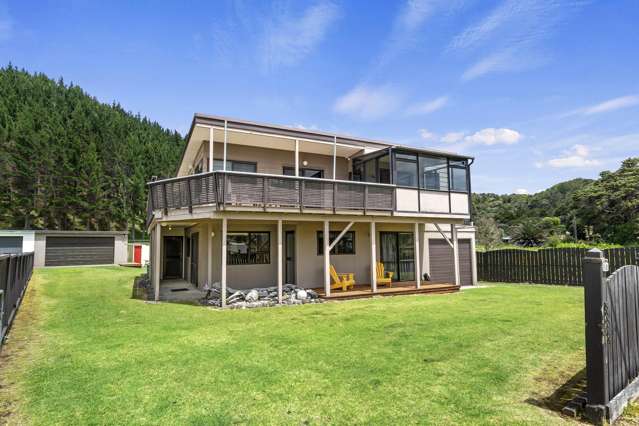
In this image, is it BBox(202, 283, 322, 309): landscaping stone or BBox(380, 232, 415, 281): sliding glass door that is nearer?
BBox(202, 283, 322, 309): landscaping stone

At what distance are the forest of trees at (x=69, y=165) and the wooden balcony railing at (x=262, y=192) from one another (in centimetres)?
3729

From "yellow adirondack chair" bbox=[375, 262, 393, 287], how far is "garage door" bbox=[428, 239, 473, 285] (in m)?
2.38

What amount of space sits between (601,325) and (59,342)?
7.60 meters

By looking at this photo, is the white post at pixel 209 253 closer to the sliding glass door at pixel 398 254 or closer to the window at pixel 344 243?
the window at pixel 344 243

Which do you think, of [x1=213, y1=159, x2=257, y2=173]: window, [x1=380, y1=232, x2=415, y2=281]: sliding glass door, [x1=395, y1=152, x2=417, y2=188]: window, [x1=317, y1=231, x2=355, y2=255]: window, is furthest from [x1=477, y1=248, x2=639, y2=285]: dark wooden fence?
[x1=213, y1=159, x2=257, y2=173]: window

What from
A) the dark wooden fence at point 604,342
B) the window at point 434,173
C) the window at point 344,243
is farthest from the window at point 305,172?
the dark wooden fence at point 604,342

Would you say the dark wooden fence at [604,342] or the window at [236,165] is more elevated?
the window at [236,165]

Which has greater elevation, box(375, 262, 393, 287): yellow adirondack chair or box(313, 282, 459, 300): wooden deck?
box(375, 262, 393, 287): yellow adirondack chair

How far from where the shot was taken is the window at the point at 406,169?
12898 millimetres

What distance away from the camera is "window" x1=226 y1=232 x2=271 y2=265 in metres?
11.7

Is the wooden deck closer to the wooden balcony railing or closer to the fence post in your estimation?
the wooden balcony railing

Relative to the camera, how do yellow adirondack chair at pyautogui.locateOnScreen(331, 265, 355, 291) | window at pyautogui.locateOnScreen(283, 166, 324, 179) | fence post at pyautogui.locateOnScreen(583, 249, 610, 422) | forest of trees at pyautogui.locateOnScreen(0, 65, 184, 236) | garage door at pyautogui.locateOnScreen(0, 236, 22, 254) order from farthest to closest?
forest of trees at pyautogui.locateOnScreen(0, 65, 184, 236) < garage door at pyautogui.locateOnScreen(0, 236, 22, 254) < window at pyautogui.locateOnScreen(283, 166, 324, 179) < yellow adirondack chair at pyautogui.locateOnScreen(331, 265, 355, 291) < fence post at pyautogui.locateOnScreen(583, 249, 610, 422)

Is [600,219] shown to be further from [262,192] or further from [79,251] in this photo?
[79,251]

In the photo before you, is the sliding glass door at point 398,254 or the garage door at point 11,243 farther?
the garage door at point 11,243
